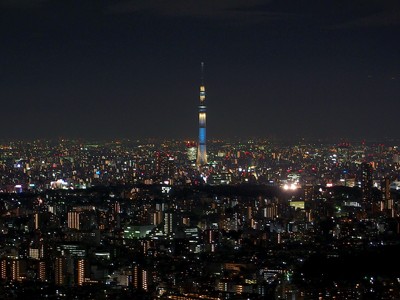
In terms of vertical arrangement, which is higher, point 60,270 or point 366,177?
point 366,177

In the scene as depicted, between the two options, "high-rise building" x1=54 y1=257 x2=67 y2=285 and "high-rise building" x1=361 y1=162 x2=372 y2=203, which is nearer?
"high-rise building" x1=54 y1=257 x2=67 y2=285

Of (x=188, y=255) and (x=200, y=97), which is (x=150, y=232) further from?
(x=200, y=97)

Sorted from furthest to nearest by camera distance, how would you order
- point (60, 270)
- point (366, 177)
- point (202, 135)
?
point (202, 135) → point (366, 177) → point (60, 270)

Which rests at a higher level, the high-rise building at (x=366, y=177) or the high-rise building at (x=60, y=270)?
the high-rise building at (x=366, y=177)

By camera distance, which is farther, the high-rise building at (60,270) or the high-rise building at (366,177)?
the high-rise building at (366,177)

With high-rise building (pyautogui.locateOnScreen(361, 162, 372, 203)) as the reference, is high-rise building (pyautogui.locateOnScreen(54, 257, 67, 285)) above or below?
below

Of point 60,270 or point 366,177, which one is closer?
point 60,270

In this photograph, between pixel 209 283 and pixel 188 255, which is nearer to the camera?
pixel 209 283

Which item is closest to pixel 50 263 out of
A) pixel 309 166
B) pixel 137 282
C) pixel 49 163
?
pixel 137 282

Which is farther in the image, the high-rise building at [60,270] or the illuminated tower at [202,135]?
the illuminated tower at [202,135]

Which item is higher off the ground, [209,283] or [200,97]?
[200,97]

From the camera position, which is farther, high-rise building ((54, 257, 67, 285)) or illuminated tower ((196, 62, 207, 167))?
illuminated tower ((196, 62, 207, 167))
